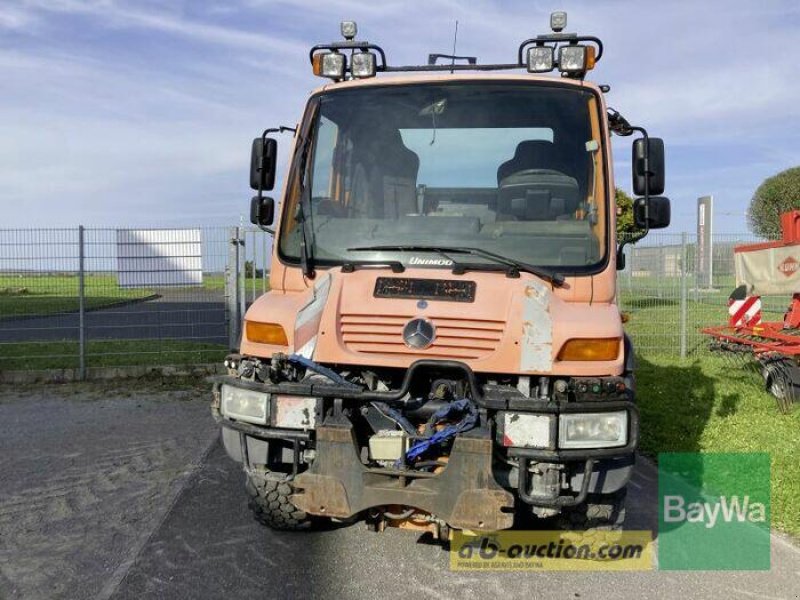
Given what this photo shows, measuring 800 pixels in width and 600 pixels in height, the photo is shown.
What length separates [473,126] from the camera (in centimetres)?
422

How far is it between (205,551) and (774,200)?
28.6 meters

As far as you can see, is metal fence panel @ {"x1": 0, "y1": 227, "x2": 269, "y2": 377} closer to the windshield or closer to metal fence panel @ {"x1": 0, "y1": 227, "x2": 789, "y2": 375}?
metal fence panel @ {"x1": 0, "y1": 227, "x2": 789, "y2": 375}

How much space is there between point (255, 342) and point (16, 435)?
13.7 feet

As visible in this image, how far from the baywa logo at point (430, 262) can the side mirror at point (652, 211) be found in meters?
1.38

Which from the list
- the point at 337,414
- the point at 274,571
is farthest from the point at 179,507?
the point at 337,414

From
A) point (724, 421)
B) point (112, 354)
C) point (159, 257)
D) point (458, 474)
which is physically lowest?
point (724, 421)

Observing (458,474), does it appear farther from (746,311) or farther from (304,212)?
(746,311)

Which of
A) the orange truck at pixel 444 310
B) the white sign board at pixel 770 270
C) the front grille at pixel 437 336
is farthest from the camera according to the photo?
the white sign board at pixel 770 270

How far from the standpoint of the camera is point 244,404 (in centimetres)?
335

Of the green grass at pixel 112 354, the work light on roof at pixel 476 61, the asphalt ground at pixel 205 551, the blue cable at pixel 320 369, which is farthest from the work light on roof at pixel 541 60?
the green grass at pixel 112 354

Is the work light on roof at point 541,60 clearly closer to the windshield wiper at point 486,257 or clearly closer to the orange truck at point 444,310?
the orange truck at point 444,310

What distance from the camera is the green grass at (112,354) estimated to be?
9.42 m

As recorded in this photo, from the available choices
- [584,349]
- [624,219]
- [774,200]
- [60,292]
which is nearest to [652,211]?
[584,349]

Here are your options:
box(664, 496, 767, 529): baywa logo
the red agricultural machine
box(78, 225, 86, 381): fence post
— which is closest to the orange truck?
box(664, 496, 767, 529): baywa logo
